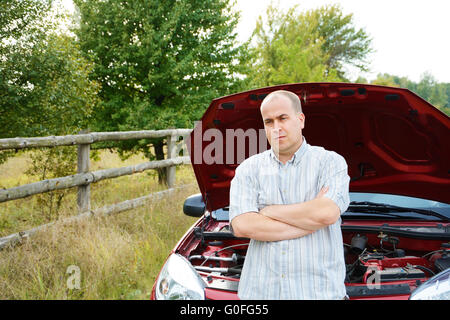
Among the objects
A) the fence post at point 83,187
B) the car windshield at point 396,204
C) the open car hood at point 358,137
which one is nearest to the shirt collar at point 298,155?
the open car hood at point 358,137

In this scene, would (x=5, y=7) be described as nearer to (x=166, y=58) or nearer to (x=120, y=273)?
(x=166, y=58)

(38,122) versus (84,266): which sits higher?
(38,122)

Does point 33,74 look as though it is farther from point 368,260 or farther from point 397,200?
point 368,260

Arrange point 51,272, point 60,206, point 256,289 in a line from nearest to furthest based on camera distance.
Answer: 1. point 256,289
2. point 51,272
3. point 60,206

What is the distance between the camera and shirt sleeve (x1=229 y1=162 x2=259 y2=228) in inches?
86.8

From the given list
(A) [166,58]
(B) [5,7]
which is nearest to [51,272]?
(B) [5,7]

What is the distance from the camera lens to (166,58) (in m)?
10.4

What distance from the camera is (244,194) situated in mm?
2225

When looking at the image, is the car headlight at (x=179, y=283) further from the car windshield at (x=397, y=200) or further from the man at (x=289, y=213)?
the car windshield at (x=397, y=200)

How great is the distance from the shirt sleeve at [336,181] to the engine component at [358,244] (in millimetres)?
783

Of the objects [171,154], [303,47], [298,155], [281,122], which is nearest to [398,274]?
[298,155]

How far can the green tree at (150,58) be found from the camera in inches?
394

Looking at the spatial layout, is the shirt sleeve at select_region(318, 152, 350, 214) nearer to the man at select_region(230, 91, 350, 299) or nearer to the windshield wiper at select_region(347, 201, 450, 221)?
the man at select_region(230, 91, 350, 299)
